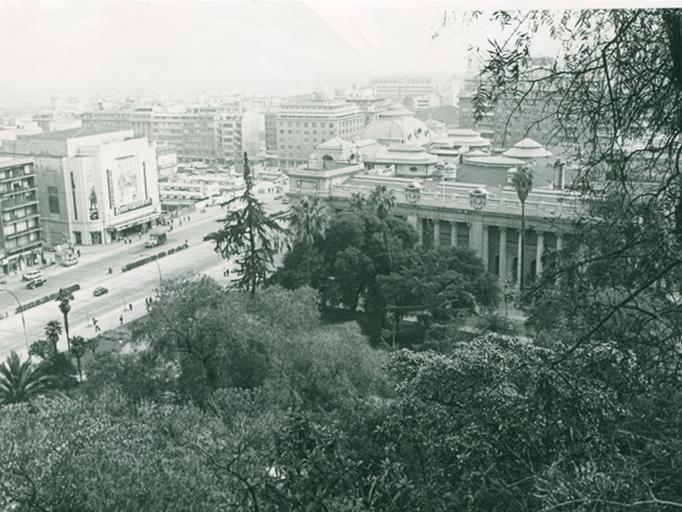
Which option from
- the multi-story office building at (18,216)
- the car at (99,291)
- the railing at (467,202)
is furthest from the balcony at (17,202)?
the railing at (467,202)

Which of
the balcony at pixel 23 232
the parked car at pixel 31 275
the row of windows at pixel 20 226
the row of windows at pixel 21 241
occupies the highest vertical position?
the row of windows at pixel 20 226

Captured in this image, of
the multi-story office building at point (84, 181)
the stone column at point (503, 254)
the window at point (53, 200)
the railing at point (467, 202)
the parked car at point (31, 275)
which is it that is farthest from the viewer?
the window at point (53, 200)

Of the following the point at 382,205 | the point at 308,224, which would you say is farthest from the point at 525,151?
the point at 308,224

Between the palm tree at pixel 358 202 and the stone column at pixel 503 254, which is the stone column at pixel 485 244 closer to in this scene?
the stone column at pixel 503 254

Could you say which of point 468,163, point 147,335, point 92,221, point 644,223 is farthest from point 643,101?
point 92,221

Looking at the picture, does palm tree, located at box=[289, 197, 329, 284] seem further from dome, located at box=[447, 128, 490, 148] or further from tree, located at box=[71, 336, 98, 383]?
dome, located at box=[447, 128, 490, 148]

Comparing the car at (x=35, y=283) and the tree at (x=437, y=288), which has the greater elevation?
the tree at (x=437, y=288)

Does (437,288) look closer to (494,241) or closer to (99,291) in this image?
(494,241)

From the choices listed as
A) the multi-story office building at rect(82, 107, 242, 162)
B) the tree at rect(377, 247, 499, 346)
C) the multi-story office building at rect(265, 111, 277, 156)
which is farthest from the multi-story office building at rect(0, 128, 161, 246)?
the multi-story office building at rect(265, 111, 277, 156)
